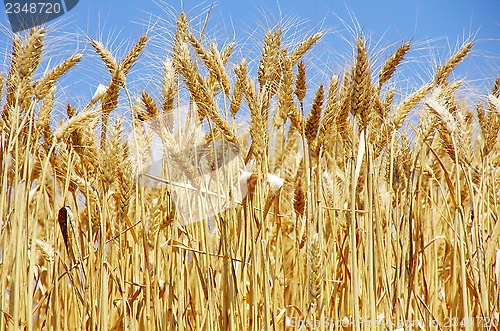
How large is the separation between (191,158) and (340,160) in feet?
3.25

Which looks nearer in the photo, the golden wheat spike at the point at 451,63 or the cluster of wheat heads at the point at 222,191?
the cluster of wheat heads at the point at 222,191

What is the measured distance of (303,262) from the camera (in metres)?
1.78

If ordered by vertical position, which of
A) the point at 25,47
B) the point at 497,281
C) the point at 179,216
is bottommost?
the point at 497,281

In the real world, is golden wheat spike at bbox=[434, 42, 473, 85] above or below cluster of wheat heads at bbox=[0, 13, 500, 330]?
above

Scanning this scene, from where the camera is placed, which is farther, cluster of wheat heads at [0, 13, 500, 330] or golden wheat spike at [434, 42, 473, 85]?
golden wheat spike at [434, 42, 473, 85]

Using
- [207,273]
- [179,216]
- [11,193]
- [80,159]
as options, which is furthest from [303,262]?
[11,193]

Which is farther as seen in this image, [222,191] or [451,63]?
[451,63]

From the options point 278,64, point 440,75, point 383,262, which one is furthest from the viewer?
point 440,75

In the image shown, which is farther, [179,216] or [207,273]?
[179,216]

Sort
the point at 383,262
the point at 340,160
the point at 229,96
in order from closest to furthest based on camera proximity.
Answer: the point at 383,262, the point at 229,96, the point at 340,160

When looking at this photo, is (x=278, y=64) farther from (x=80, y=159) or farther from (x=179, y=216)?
(x=80, y=159)

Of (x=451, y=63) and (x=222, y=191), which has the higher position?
(x=451, y=63)

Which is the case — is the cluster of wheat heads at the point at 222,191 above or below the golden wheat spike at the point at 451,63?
below

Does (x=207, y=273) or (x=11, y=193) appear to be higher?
(x=11, y=193)
